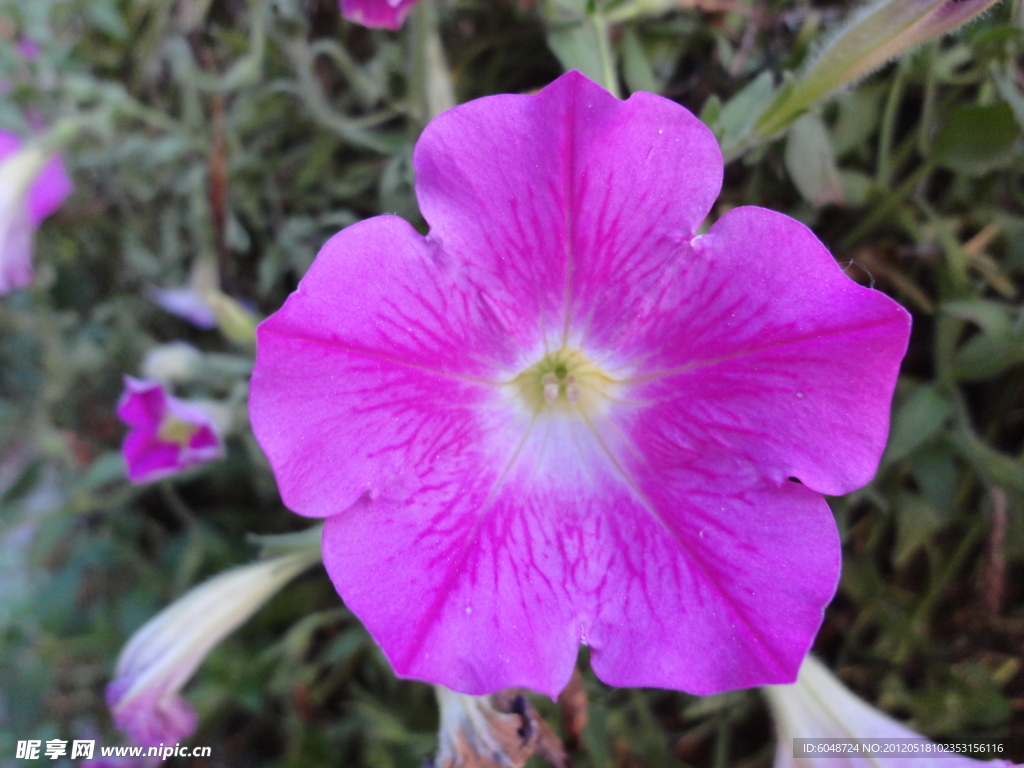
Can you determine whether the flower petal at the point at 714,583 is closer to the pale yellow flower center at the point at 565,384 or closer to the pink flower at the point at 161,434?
the pale yellow flower center at the point at 565,384

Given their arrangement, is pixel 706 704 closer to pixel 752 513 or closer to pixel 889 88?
pixel 752 513

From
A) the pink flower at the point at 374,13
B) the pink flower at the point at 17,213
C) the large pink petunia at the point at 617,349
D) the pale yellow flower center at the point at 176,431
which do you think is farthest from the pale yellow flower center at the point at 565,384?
the pink flower at the point at 17,213

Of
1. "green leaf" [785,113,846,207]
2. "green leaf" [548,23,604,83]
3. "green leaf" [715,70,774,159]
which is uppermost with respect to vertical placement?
"green leaf" [548,23,604,83]

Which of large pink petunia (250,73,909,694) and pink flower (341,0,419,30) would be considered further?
pink flower (341,0,419,30)

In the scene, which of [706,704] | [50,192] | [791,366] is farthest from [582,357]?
[50,192]

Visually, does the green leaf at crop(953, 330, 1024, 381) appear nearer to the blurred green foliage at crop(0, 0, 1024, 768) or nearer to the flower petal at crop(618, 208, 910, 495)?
the blurred green foliage at crop(0, 0, 1024, 768)

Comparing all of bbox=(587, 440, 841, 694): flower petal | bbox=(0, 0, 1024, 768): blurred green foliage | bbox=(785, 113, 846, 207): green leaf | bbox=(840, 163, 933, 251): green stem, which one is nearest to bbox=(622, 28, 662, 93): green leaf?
bbox=(0, 0, 1024, 768): blurred green foliage

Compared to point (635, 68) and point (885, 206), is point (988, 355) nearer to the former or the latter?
point (885, 206)
